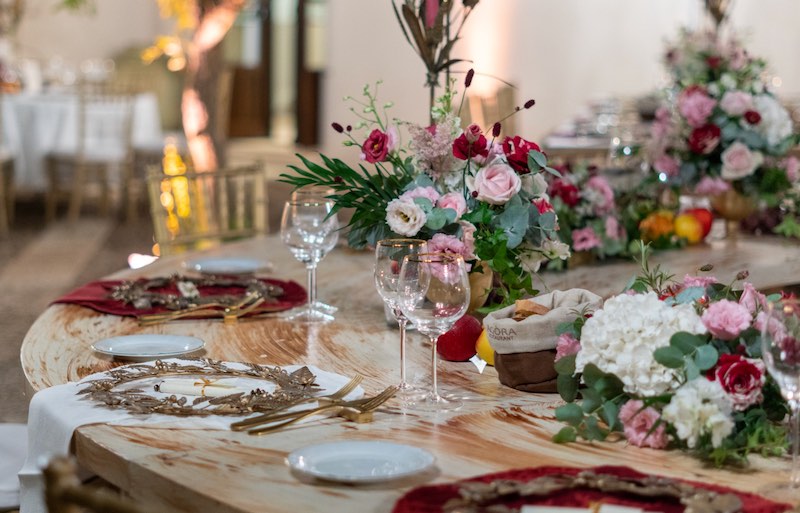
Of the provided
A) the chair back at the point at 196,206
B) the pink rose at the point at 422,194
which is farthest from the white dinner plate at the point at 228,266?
the pink rose at the point at 422,194

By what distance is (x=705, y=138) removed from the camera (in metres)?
2.91

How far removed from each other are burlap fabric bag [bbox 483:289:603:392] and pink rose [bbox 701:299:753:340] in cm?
24

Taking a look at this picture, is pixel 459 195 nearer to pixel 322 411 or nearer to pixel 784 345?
pixel 322 411

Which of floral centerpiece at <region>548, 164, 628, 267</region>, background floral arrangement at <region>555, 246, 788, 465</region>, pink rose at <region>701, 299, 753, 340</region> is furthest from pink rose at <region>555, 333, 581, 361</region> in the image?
floral centerpiece at <region>548, 164, 628, 267</region>

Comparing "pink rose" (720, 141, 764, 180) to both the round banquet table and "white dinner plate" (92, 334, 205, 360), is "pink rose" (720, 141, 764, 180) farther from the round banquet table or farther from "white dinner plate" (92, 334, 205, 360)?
"white dinner plate" (92, 334, 205, 360)

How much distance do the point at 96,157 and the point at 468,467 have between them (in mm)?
6666

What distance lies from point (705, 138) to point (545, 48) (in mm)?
6995

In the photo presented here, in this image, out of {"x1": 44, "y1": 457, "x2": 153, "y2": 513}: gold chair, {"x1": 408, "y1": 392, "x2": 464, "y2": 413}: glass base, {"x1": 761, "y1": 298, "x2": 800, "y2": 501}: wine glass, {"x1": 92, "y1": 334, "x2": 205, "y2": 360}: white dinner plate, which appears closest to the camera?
{"x1": 44, "y1": 457, "x2": 153, "y2": 513}: gold chair

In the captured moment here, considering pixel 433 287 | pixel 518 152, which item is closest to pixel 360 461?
pixel 433 287

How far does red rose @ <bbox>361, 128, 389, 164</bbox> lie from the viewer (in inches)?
74.5

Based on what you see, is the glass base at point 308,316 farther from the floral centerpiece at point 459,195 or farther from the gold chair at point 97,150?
the gold chair at point 97,150

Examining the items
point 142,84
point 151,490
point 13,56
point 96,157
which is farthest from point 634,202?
point 13,56

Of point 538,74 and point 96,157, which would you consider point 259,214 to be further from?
point 538,74

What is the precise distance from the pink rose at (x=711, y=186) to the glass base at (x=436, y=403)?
160 cm
